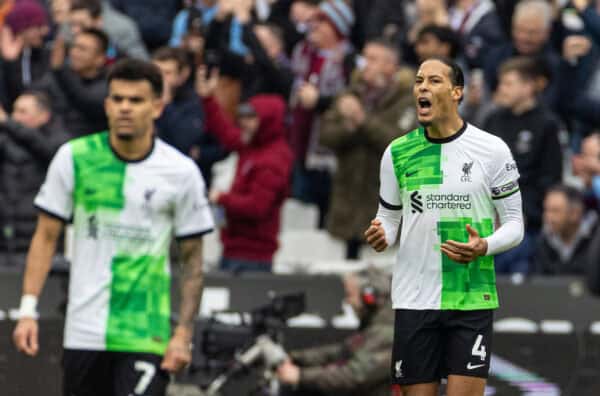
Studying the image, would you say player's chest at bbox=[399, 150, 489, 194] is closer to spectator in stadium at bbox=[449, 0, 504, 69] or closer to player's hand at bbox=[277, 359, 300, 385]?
player's hand at bbox=[277, 359, 300, 385]

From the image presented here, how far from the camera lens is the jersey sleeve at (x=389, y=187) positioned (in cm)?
726

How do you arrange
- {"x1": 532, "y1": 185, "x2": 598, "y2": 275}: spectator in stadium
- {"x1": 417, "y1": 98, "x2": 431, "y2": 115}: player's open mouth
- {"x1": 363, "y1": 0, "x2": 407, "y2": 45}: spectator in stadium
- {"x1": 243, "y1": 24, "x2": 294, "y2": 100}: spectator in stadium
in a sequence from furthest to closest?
{"x1": 363, "y1": 0, "x2": 407, "y2": 45}: spectator in stadium → {"x1": 243, "y1": 24, "x2": 294, "y2": 100}: spectator in stadium → {"x1": 532, "y1": 185, "x2": 598, "y2": 275}: spectator in stadium → {"x1": 417, "y1": 98, "x2": 431, "y2": 115}: player's open mouth

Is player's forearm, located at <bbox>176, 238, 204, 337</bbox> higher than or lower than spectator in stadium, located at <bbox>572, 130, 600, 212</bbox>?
lower

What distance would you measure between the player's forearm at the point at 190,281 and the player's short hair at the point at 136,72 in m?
0.84

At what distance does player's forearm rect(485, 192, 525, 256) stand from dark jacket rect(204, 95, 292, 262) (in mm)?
5113

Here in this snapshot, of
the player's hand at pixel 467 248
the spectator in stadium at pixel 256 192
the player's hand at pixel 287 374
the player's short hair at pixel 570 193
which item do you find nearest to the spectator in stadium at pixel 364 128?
the spectator in stadium at pixel 256 192

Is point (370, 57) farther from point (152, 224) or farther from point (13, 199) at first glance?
point (152, 224)

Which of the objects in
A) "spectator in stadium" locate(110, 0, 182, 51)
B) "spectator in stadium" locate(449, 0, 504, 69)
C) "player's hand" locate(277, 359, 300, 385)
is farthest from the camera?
"spectator in stadium" locate(110, 0, 182, 51)

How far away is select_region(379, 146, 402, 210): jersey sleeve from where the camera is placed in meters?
7.26

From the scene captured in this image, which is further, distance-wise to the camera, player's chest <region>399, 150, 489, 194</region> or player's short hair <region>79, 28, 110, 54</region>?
player's short hair <region>79, 28, 110, 54</region>

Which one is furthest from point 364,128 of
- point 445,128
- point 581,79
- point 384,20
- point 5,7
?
point 445,128

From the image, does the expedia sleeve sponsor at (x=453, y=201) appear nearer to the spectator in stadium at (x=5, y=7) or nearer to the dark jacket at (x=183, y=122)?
the dark jacket at (x=183, y=122)

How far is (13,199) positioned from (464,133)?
6.11 m

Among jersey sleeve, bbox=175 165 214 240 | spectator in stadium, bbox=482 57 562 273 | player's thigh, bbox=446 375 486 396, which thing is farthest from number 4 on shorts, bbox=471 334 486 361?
spectator in stadium, bbox=482 57 562 273
